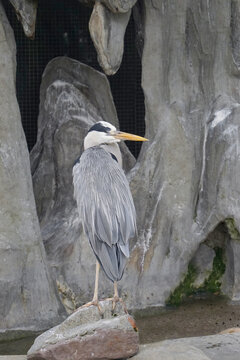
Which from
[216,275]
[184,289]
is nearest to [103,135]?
[184,289]

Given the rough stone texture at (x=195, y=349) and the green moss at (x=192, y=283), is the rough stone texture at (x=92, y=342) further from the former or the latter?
the green moss at (x=192, y=283)

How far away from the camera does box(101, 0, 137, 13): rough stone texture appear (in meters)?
5.31

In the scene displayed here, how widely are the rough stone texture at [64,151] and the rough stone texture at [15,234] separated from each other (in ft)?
1.02

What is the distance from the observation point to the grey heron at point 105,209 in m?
4.42

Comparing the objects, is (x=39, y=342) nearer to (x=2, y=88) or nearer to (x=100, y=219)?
(x=100, y=219)

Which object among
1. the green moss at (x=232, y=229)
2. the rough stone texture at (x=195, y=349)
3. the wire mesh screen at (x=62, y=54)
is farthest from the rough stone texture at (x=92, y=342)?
the wire mesh screen at (x=62, y=54)

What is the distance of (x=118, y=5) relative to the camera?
532 centimetres

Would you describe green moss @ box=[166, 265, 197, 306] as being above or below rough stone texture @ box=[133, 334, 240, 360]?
below

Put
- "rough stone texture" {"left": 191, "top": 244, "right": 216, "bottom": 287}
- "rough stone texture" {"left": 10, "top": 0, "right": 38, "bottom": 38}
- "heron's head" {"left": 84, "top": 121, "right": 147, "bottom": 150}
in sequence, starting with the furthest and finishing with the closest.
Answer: "rough stone texture" {"left": 191, "top": 244, "right": 216, "bottom": 287} < "rough stone texture" {"left": 10, "top": 0, "right": 38, "bottom": 38} < "heron's head" {"left": 84, "top": 121, "right": 147, "bottom": 150}

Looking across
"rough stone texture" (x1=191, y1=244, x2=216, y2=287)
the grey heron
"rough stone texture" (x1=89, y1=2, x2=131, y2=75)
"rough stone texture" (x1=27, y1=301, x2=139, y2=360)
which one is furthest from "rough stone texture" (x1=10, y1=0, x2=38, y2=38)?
"rough stone texture" (x1=27, y1=301, x2=139, y2=360)

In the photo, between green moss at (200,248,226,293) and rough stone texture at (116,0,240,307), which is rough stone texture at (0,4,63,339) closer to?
rough stone texture at (116,0,240,307)

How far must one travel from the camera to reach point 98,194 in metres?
4.51

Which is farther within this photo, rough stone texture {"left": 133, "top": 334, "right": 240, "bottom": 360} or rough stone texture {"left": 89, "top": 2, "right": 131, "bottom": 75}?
rough stone texture {"left": 89, "top": 2, "right": 131, "bottom": 75}

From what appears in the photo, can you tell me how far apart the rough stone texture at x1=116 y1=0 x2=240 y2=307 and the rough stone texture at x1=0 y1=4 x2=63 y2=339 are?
60 centimetres
